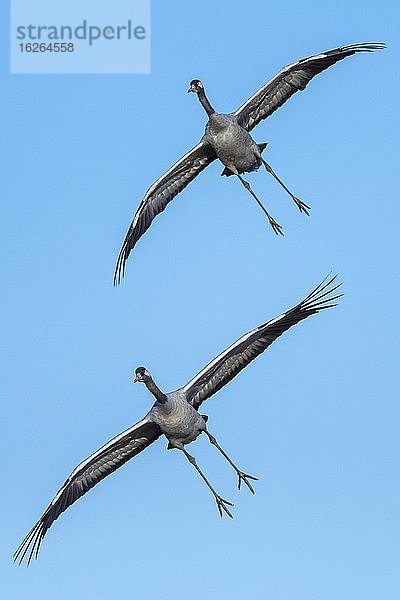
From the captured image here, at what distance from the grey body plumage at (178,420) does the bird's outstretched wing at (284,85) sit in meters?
4.70

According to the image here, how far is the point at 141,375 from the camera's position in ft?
111

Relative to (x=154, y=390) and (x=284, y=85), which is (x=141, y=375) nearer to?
(x=154, y=390)

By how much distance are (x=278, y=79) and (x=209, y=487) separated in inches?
328

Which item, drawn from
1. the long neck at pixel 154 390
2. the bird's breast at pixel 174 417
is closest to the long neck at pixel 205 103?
the long neck at pixel 154 390

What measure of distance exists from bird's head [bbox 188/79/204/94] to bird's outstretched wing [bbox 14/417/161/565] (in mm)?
6919

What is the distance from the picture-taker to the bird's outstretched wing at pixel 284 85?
3566cm

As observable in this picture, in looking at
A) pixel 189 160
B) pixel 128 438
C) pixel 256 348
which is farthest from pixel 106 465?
pixel 189 160

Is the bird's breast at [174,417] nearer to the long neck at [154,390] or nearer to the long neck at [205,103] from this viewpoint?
the long neck at [154,390]

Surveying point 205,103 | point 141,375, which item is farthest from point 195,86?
point 141,375

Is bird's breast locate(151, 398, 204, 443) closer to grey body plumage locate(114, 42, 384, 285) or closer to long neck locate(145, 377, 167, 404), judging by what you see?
long neck locate(145, 377, 167, 404)

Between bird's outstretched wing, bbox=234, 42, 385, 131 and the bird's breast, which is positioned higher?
bird's outstretched wing, bbox=234, 42, 385, 131

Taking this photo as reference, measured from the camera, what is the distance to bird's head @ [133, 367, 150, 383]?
3350cm

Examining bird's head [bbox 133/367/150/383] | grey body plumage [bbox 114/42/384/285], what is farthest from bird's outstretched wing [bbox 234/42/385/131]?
bird's head [bbox 133/367/150/383]

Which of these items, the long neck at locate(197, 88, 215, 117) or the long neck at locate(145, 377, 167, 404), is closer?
the long neck at locate(145, 377, 167, 404)
